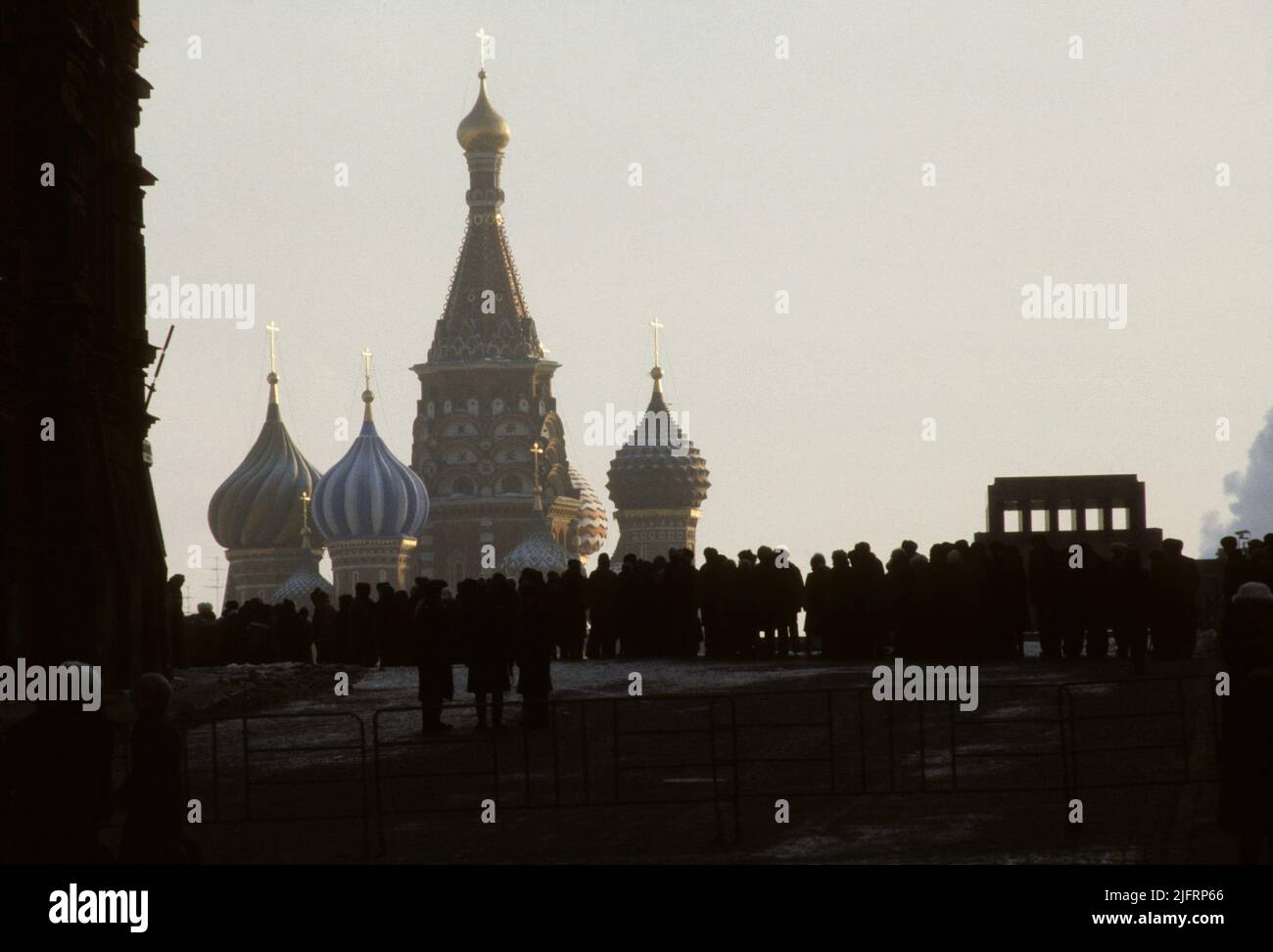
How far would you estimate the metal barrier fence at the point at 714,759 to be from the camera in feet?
63.5

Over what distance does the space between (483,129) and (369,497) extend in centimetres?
2888

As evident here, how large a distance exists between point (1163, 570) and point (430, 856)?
13.3m

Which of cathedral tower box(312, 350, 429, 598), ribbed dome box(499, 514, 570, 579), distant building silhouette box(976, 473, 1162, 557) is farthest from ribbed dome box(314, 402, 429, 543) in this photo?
distant building silhouette box(976, 473, 1162, 557)

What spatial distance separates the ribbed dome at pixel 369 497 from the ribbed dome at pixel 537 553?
22.3ft

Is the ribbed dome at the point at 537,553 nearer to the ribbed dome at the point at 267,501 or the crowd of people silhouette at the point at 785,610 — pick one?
the ribbed dome at the point at 267,501

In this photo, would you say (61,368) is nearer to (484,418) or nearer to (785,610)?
(785,610)

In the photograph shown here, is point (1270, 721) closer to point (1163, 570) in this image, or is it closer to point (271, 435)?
point (1163, 570)

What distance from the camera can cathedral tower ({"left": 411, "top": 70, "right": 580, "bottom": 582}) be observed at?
191 m

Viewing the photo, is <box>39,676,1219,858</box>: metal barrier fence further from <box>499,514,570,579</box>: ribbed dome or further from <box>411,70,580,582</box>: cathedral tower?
<box>411,70,580,582</box>: cathedral tower

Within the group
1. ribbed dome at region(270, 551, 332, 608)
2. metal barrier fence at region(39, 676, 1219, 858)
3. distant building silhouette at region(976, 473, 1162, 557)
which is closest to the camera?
metal barrier fence at region(39, 676, 1219, 858)

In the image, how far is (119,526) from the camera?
34.4 meters

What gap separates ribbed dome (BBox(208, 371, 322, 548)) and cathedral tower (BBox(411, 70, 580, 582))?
9.00 metres

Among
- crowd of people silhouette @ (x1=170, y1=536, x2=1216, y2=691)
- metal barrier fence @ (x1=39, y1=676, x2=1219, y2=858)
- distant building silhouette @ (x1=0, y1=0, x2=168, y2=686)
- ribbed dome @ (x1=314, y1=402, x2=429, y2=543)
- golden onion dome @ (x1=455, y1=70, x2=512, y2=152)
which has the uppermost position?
golden onion dome @ (x1=455, y1=70, x2=512, y2=152)
